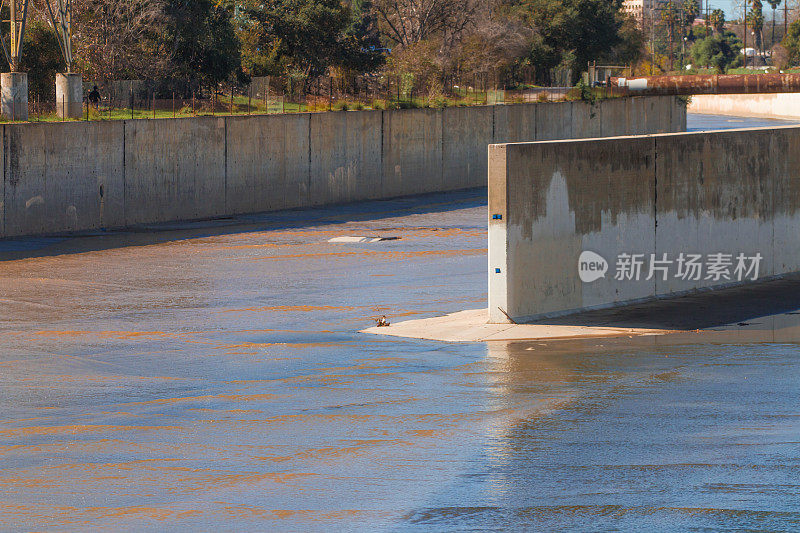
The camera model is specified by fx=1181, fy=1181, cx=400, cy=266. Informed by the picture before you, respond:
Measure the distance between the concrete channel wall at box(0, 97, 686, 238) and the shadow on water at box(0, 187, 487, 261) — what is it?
815 millimetres

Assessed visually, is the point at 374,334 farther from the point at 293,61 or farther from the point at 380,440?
the point at 293,61

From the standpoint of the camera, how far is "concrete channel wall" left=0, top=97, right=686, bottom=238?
3788 centimetres

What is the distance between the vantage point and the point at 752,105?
364 feet

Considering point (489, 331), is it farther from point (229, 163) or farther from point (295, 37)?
point (295, 37)

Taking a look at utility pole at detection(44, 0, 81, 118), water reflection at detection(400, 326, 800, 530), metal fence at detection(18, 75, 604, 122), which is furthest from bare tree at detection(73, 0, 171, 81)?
water reflection at detection(400, 326, 800, 530)

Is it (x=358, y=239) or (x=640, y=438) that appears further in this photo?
(x=358, y=239)

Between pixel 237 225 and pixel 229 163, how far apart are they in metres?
4.00

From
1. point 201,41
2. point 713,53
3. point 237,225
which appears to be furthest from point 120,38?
point 713,53

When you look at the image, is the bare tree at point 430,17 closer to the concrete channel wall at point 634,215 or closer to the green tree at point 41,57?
the green tree at point 41,57

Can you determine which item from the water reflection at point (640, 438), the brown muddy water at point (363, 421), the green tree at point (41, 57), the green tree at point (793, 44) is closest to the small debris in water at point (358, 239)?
the brown muddy water at point (363, 421)

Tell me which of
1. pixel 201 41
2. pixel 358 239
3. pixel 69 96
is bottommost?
pixel 358 239

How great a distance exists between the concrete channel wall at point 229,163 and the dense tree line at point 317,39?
12.9 meters

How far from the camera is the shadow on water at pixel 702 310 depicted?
20562mm

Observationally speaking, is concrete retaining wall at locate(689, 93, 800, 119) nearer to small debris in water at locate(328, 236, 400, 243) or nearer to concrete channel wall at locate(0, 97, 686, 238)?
concrete channel wall at locate(0, 97, 686, 238)
